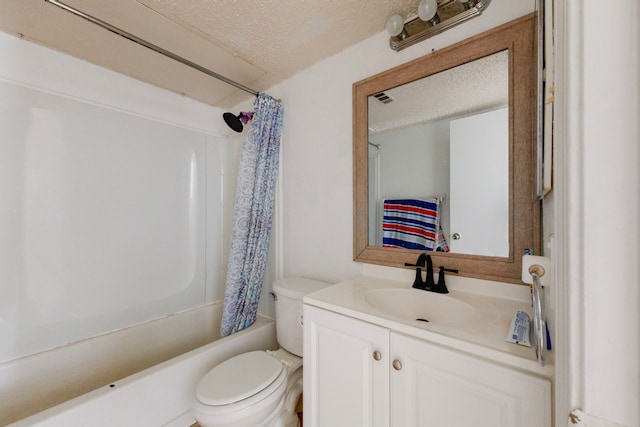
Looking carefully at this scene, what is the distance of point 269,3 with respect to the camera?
1.14 metres

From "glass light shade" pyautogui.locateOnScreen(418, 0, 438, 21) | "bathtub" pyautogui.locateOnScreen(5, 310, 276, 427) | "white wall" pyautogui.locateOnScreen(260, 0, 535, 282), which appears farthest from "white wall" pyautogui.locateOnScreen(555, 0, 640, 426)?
"bathtub" pyautogui.locateOnScreen(5, 310, 276, 427)

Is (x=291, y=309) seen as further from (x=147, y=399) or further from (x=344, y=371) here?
(x=147, y=399)

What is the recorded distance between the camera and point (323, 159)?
5.14 feet

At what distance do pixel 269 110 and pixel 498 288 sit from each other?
1604mm

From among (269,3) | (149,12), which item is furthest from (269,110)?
(149,12)

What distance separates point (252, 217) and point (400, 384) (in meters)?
1.24

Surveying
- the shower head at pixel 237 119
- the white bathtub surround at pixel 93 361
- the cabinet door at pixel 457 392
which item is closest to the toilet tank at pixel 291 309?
the cabinet door at pixel 457 392

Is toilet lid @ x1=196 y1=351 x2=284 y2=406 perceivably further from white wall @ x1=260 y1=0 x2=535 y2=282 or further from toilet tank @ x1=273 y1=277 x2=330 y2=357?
white wall @ x1=260 y1=0 x2=535 y2=282

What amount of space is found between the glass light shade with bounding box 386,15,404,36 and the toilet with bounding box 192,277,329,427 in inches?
53.2

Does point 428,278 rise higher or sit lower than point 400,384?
higher

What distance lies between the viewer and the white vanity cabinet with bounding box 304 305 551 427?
0.61m

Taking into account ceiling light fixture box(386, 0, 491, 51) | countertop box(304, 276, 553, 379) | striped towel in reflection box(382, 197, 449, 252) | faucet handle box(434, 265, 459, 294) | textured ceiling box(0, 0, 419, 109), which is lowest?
countertop box(304, 276, 553, 379)

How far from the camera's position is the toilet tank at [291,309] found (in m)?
1.39

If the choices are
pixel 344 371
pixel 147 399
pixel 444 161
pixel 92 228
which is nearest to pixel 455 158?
pixel 444 161
